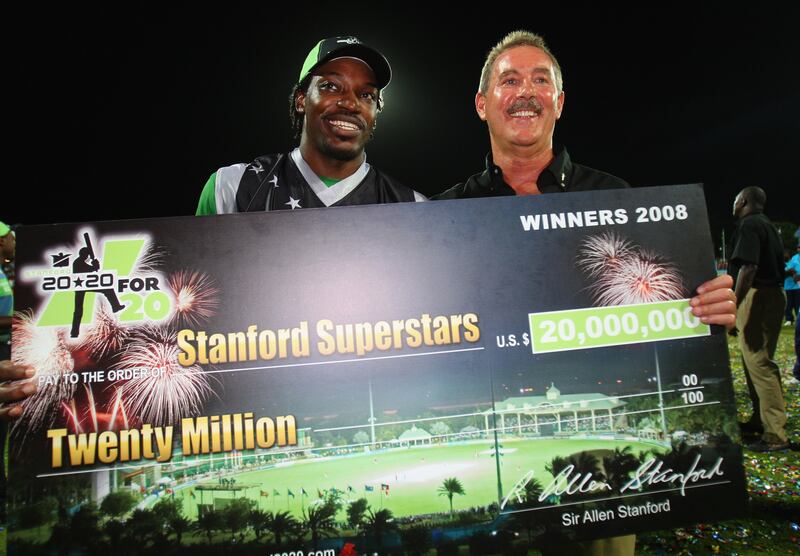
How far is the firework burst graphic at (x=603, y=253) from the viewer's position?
1756 millimetres

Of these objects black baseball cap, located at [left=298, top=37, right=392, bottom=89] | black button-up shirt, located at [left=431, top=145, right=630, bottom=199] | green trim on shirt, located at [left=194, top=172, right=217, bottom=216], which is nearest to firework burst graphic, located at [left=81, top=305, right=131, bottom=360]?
green trim on shirt, located at [left=194, top=172, right=217, bottom=216]

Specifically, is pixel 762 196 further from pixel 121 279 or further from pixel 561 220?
pixel 121 279

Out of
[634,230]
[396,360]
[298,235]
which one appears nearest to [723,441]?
[634,230]

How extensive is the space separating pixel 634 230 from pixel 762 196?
353cm

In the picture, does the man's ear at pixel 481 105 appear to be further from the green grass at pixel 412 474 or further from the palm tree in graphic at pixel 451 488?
the palm tree in graphic at pixel 451 488

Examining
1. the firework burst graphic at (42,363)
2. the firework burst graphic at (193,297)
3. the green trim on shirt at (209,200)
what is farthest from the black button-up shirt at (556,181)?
the firework burst graphic at (42,363)

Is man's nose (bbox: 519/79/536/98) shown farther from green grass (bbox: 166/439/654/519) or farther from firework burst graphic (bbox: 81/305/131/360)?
firework burst graphic (bbox: 81/305/131/360)

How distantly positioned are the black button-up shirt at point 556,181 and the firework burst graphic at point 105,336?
1.56 meters

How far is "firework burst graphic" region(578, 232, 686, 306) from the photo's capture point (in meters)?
1.76

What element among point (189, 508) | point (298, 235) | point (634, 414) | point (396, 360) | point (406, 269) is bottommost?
point (189, 508)

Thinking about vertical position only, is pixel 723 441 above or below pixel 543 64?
below

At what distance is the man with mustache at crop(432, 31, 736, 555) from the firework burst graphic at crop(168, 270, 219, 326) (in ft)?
4.25

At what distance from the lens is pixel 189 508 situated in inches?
61.1

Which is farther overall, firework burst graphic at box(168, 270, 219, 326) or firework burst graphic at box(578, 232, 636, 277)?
firework burst graphic at box(578, 232, 636, 277)
